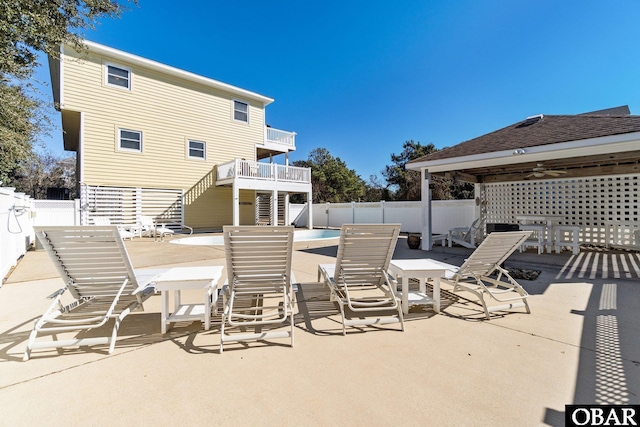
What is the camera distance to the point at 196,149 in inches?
567

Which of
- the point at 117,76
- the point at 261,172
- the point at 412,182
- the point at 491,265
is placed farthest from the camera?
the point at 412,182

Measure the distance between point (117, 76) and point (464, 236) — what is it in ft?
51.7

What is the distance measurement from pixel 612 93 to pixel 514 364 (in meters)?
18.5

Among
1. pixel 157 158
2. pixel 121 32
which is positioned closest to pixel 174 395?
pixel 157 158

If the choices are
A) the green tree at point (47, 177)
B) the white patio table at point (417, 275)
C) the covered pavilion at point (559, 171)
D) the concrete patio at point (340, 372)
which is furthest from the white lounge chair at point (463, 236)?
the green tree at point (47, 177)

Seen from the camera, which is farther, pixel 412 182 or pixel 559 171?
pixel 412 182

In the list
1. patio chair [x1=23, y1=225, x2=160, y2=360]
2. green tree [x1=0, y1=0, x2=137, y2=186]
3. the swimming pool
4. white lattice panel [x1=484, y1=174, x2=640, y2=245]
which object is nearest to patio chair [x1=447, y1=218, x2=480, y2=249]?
white lattice panel [x1=484, y1=174, x2=640, y2=245]

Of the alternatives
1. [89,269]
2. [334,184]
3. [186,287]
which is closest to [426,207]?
[186,287]

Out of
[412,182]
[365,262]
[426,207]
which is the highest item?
[412,182]

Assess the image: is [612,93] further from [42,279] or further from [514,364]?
[42,279]

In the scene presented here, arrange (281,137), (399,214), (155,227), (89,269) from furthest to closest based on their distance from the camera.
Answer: (281,137) → (399,214) → (155,227) → (89,269)

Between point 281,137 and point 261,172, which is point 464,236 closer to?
point 261,172

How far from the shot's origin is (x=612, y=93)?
44.7 feet

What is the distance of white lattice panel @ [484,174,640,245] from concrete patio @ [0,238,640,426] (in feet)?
25.7
